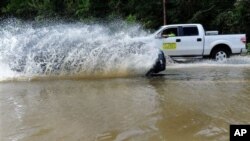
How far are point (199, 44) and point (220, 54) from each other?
869 millimetres

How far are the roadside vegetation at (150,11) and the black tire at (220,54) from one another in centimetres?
650

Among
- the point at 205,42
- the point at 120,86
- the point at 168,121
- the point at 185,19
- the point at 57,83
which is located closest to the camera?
the point at 168,121

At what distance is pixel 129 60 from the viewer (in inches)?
477

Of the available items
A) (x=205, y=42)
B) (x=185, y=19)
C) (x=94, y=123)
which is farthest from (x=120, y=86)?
(x=185, y=19)

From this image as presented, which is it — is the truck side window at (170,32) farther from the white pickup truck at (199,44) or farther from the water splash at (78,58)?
the water splash at (78,58)

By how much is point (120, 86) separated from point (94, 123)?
371 cm

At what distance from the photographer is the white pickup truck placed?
54.7 feet

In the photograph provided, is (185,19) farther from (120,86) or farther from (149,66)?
(120,86)

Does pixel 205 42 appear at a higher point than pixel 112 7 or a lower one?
lower

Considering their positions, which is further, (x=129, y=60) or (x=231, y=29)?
(x=231, y=29)

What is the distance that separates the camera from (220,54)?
658 inches

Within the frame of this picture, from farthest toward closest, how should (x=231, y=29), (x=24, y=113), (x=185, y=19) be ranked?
(x=185, y=19), (x=231, y=29), (x=24, y=113)

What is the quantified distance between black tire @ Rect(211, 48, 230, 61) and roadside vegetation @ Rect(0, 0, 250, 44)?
6.50 metres

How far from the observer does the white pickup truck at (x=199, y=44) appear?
54.7ft
